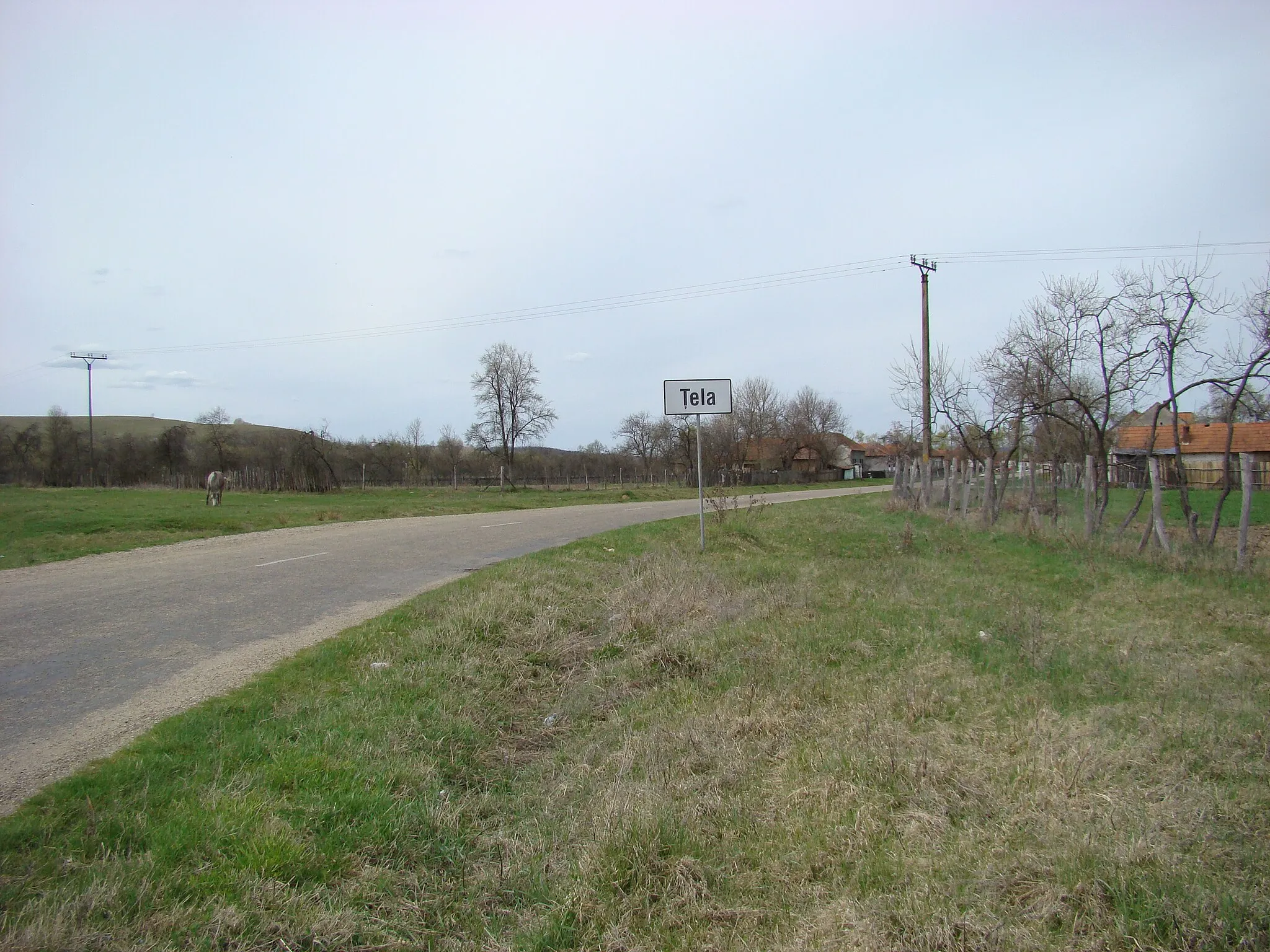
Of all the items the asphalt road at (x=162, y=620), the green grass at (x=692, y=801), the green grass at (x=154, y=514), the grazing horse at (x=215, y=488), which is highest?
the grazing horse at (x=215, y=488)

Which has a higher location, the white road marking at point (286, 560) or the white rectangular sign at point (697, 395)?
the white rectangular sign at point (697, 395)

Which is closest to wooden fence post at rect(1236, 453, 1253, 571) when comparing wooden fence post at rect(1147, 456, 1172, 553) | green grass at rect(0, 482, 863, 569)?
wooden fence post at rect(1147, 456, 1172, 553)

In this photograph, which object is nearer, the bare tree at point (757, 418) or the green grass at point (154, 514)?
the green grass at point (154, 514)

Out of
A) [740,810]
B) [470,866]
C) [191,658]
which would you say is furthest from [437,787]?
[191,658]

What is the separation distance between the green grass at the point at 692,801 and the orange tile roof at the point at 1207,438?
47418 mm

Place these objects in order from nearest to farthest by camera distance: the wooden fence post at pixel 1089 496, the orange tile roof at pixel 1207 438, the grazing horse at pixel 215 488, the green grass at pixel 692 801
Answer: the green grass at pixel 692 801, the wooden fence post at pixel 1089 496, the grazing horse at pixel 215 488, the orange tile roof at pixel 1207 438

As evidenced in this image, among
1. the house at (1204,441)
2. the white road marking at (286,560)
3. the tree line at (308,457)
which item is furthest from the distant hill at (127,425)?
the house at (1204,441)

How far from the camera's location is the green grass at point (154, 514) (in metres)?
14.5

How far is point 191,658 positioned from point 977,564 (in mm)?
11609

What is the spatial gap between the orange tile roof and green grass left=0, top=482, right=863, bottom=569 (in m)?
31.9

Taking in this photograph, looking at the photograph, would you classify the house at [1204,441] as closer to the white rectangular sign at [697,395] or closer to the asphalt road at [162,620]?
the white rectangular sign at [697,395]

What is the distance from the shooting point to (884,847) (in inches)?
140

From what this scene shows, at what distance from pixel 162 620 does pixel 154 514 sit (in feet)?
47.6

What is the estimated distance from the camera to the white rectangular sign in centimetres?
1338
